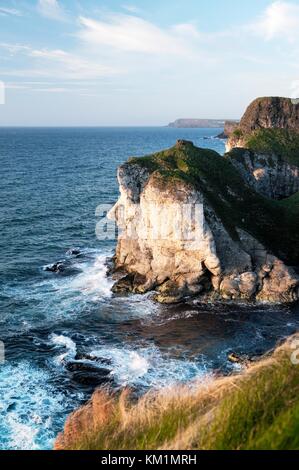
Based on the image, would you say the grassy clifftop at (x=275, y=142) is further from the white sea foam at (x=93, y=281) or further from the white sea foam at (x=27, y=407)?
the white sea foam at (x=27, y=407)

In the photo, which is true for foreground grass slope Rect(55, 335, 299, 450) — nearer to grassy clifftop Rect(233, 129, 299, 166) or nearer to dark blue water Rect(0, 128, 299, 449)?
dark blue water Rect(0, 128, 299, 449)

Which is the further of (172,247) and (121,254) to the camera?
(121,254)

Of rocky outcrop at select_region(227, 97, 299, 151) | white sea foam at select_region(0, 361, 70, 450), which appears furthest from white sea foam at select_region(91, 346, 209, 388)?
rocky outcrop at select_region(227, 97, 299, 151)

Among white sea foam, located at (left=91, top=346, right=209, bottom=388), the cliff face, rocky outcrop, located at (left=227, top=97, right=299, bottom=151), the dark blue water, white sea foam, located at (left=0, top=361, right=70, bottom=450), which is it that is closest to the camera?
white sea foam, located at (left=0, top=361, right=70, bottom=450)

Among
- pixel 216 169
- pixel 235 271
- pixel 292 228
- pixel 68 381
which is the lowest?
pixel 68 381

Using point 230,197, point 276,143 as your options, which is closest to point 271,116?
point 276,143

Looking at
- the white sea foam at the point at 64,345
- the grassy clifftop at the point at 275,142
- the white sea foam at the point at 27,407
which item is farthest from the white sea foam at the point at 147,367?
the grassy clifftop at the point at 275,142

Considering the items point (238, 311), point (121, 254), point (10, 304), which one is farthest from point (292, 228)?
point (10, 304)

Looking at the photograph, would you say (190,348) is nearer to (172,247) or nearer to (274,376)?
(172,247)
